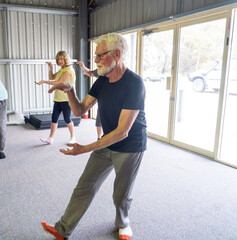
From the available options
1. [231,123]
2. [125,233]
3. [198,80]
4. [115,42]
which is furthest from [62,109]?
[231,123]

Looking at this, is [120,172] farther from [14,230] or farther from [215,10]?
[215,10]

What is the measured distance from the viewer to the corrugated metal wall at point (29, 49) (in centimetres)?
646

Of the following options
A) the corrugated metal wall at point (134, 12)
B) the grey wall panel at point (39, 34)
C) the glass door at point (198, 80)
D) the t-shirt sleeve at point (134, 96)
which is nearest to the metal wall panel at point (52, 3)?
the grey wall panel at point (39, 34)

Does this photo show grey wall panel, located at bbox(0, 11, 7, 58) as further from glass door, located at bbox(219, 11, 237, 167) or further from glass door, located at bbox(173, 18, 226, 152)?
glass door, located at bbox(219, 11, 237, 167)

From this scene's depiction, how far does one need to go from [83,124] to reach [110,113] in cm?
478

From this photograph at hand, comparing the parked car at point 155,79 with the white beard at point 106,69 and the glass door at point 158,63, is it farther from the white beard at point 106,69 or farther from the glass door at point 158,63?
the white beard at point 106,69

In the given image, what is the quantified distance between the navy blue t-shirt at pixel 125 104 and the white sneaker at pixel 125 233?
2.35ft

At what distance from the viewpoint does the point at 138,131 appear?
1.84 meters

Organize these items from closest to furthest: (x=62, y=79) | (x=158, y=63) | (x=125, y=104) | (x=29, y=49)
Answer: (x=125, y=104), (x=62, y=79), (x=158, y=63), (x=29, y=49)

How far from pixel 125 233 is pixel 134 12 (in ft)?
15.0

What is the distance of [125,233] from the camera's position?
207cm

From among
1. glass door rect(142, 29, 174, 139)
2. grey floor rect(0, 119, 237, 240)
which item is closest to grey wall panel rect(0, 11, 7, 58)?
grey floor rect(0, 119, 237, 240)

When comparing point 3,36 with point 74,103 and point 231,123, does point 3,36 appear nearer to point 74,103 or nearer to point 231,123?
point 74,103

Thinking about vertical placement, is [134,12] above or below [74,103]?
above
